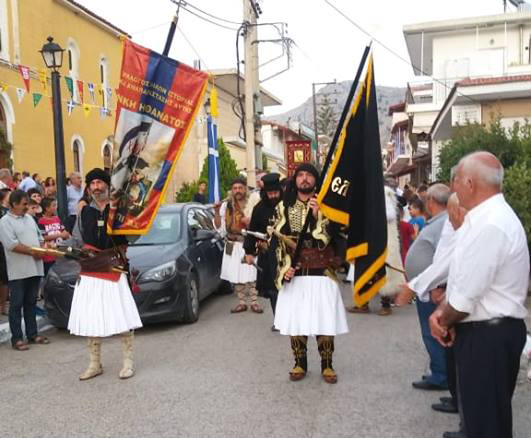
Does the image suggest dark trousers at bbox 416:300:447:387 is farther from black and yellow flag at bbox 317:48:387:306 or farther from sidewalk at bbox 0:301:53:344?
sidewalk at bbox 0:301:53:344

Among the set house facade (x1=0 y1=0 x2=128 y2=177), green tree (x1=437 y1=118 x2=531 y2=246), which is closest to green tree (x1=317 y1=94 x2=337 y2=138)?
house facade (x1=0 y1=0 x2=128 y2=177)

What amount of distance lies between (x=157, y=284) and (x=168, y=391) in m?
2.19

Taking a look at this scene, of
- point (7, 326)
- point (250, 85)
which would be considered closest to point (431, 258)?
point (7, 326)

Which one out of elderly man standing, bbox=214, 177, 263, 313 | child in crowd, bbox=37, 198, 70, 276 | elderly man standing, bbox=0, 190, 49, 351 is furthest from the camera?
child in crowd, bbox=37, 198, 70, 276

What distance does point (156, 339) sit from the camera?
A: 21.7ft

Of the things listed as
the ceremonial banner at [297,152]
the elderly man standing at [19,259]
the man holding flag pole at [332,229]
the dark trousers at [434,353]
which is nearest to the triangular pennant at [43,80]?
the ceremonial banner at [297,152]

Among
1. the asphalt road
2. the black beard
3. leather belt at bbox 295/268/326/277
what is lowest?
the asphalt road

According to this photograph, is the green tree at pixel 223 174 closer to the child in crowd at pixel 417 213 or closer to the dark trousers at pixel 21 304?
the child in crowd at pixel 417 213

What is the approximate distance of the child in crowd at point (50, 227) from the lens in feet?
27.1

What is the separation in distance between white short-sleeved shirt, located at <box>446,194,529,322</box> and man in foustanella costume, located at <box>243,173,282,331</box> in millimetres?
2578

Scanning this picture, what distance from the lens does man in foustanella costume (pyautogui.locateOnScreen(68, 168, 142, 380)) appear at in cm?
503

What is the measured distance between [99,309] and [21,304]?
1.90 meters

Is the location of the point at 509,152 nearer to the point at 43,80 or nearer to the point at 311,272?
the point at 311,272

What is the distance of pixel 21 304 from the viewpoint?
6.39 meters
